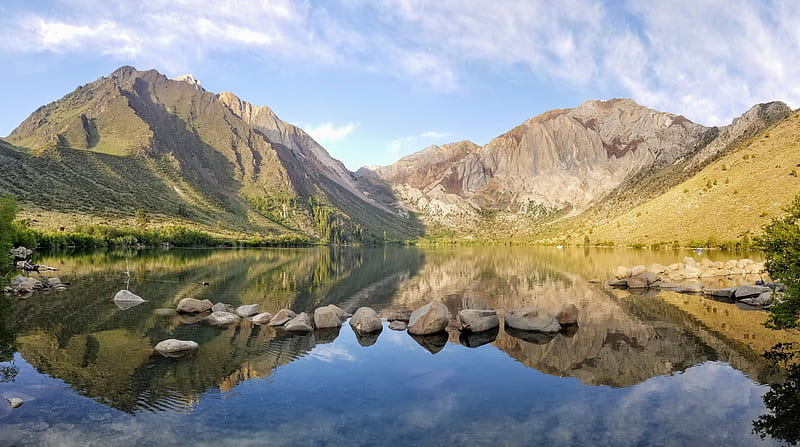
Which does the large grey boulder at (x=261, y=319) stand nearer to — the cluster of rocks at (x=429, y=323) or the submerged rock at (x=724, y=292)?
the cluster of rocks at (x=429, y=323)

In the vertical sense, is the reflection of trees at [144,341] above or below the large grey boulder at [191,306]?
below

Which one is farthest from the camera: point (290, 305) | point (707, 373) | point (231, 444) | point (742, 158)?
point (742, 158)

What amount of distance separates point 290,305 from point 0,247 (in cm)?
2989

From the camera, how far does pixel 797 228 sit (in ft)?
75.0

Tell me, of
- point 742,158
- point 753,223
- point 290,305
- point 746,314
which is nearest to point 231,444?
point 290,305

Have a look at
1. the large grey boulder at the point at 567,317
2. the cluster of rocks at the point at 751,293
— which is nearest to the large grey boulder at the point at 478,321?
the large grey boulder at the point at 567,317

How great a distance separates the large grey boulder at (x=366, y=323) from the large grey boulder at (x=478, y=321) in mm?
6246

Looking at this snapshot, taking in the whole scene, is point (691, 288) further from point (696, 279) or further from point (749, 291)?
point (696, 279)

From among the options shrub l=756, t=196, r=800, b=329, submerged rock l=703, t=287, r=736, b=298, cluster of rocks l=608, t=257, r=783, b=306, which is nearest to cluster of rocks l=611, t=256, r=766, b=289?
cluster of rocks l=608, t=257, r=783, b=306

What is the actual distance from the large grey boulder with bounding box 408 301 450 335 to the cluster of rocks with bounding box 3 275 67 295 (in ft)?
128

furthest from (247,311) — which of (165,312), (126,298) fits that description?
(126,298)

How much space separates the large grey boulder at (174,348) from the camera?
2269cm

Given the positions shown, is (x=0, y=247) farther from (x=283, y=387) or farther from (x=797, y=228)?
(x=797, y=228)

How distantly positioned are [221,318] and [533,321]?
22.9 metres
